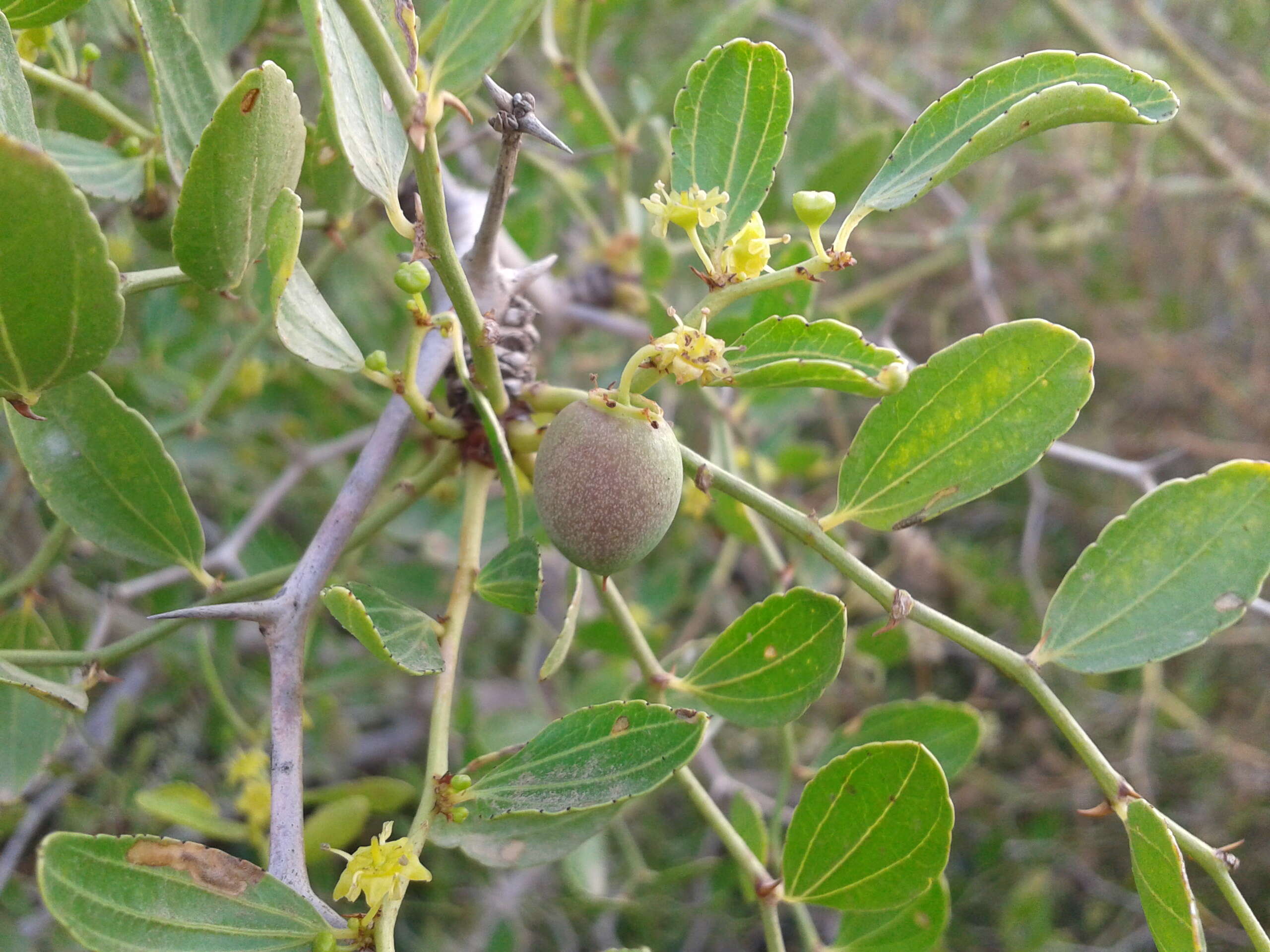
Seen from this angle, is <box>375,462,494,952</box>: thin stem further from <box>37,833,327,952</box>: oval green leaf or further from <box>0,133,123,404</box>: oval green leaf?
<box>0,133,123,404</box>: oval green leaf

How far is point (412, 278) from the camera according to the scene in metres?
0.73

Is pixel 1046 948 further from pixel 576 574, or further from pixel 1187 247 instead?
pixel 1187 247

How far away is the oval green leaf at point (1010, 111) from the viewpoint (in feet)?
2.19

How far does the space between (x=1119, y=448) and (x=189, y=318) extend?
2.31 m

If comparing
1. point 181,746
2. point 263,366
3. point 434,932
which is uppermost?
point 263,366

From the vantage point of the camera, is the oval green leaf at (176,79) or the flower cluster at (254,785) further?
the flower cluster at (254,785)

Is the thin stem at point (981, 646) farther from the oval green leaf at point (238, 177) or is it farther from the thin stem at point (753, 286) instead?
the oval green leaf at point (238, 177)

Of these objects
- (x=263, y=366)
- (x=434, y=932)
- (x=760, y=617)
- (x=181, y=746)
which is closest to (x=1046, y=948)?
(x=434, y=932)

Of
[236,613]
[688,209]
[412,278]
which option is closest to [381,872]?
[236,613]

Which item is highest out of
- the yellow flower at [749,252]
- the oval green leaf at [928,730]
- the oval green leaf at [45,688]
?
the yellow flower at [749,252]

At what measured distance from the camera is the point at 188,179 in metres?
0.72

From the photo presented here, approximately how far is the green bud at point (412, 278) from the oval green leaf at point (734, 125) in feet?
0.74

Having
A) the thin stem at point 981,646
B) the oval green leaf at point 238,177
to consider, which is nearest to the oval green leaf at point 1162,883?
the thin stem at point 981,646

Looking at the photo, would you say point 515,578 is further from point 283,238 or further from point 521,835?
point 283,238
